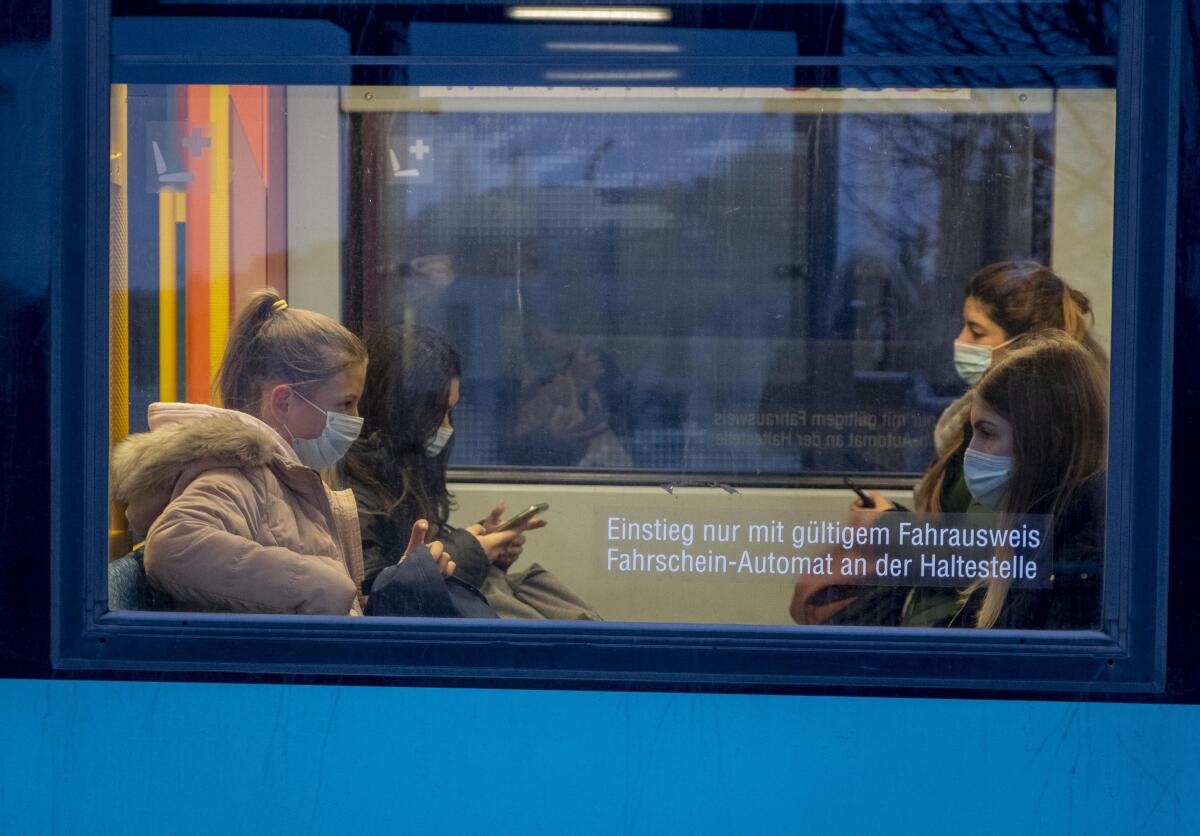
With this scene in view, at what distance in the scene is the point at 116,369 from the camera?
7.12ft

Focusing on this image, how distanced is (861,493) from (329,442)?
934 mm

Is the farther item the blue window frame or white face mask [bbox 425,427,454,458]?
white face mask [bbox 425,427,454,458]

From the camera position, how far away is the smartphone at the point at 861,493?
6.89 ft

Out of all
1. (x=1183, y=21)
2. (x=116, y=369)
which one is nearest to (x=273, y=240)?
(x=116, y=369)

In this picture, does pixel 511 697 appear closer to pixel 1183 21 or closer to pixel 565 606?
pixel 565 606

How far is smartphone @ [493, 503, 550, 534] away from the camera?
7.11 ft

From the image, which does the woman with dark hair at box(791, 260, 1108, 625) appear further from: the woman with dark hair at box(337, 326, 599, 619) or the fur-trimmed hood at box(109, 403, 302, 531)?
the fur-trimmed hood at box(109, 403, 302, 531)

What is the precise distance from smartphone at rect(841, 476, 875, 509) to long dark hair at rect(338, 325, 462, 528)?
688 millimetres

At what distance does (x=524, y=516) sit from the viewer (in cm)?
219

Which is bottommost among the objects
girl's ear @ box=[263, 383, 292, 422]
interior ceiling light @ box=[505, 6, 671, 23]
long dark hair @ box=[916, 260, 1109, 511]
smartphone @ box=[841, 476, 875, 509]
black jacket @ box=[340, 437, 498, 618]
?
black jacket @ box=[340, 437, 498, 618]

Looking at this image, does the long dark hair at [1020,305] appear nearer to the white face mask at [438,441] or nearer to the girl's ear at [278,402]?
the white face mask at [438,441]

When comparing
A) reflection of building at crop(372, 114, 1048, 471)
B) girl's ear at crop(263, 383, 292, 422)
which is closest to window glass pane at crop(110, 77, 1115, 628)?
reflection of building at crop(372, 114, 1048, 471)

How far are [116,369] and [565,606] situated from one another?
0.89 metres

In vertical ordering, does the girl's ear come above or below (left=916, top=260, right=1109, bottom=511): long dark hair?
below
